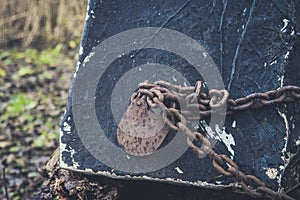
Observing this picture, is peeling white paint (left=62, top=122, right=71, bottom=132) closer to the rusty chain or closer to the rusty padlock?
the rusty padlock

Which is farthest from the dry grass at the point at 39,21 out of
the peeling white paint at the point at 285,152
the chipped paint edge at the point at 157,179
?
the peeling white paint at the point at 285,152

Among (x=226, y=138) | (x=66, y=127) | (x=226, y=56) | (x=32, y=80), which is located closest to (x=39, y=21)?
(x=32, y=80)

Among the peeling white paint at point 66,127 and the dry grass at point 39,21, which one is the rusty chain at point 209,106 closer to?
the peeling white paint at point 66,127

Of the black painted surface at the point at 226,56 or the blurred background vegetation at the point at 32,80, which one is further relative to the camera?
the blurred background vegetation at the point at 32,80

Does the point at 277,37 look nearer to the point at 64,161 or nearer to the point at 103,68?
the point at 103,68

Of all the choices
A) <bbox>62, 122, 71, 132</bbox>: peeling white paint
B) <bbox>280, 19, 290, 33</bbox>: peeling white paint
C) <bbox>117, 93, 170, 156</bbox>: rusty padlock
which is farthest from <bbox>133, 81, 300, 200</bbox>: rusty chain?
<bbox>62, 122, 71, 132</bbox>: peeling white paint

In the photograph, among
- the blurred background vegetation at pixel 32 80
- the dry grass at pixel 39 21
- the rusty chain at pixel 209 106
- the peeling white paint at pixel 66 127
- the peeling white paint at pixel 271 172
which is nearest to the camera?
the rusty chain at pixel 209 106

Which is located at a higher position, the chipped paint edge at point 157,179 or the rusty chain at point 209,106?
the rusty chain at point 209,106
